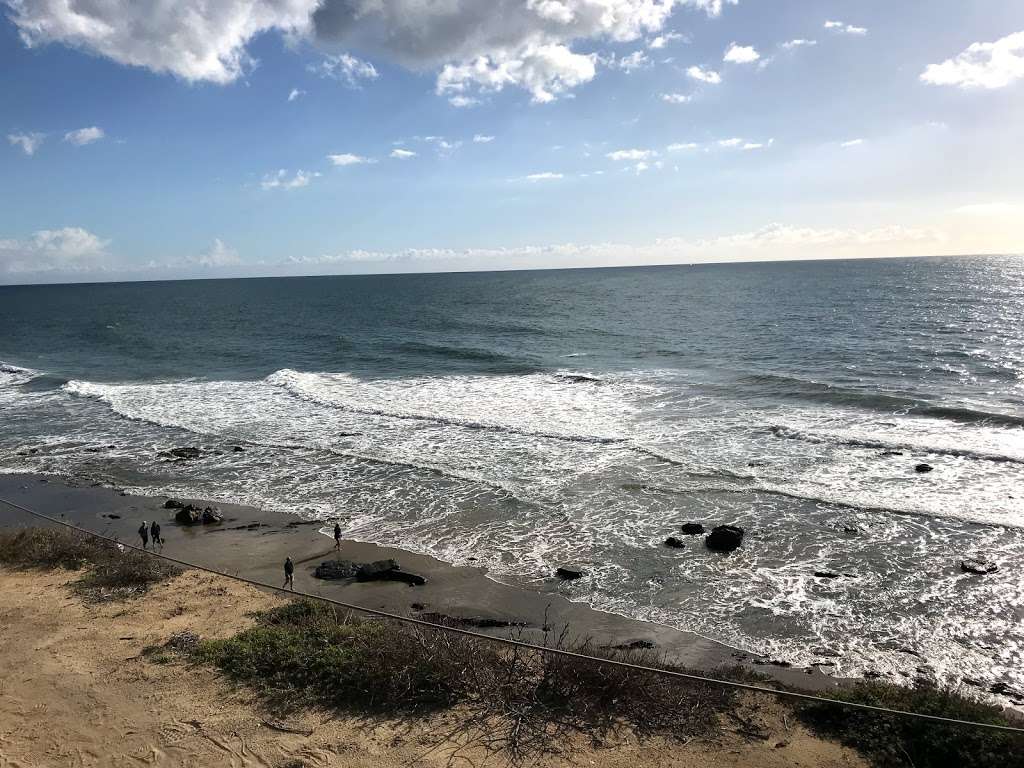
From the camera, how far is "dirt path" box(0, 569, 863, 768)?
8.39 meters

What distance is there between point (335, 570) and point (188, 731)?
6.70 meters

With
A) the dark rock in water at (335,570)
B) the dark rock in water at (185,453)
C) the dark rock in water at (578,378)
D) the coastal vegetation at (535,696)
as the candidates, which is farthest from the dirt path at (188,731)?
the dark rock in water at (578,378)

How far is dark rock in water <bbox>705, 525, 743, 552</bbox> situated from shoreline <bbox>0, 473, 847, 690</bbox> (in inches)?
157

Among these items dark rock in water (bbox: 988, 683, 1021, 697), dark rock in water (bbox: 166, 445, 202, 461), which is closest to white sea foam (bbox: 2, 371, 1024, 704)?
dark rock in water (bbox: 988, 683, 1021, 697)

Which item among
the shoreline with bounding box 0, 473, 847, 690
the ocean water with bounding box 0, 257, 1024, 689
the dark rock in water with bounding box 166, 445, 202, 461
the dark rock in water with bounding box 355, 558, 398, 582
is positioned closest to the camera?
the shoreline with bounding box 0, 473, 847, 690

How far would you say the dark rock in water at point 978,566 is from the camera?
14859 mm

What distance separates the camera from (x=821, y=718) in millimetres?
9312

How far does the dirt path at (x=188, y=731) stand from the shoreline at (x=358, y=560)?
120 inches

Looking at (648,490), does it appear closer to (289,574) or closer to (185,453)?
(289,574)

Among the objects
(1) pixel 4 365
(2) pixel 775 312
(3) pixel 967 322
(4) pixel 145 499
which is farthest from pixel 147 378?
(3) pixel 967 322

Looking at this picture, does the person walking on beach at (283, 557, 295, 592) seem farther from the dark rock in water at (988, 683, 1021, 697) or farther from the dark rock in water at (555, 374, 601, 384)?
the dark rock in water at (555, 374, 601, 384)

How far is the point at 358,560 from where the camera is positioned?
16391 mm

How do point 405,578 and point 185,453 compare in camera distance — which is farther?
point 185,453

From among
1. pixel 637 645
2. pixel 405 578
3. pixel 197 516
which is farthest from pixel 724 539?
pixel 197 516
